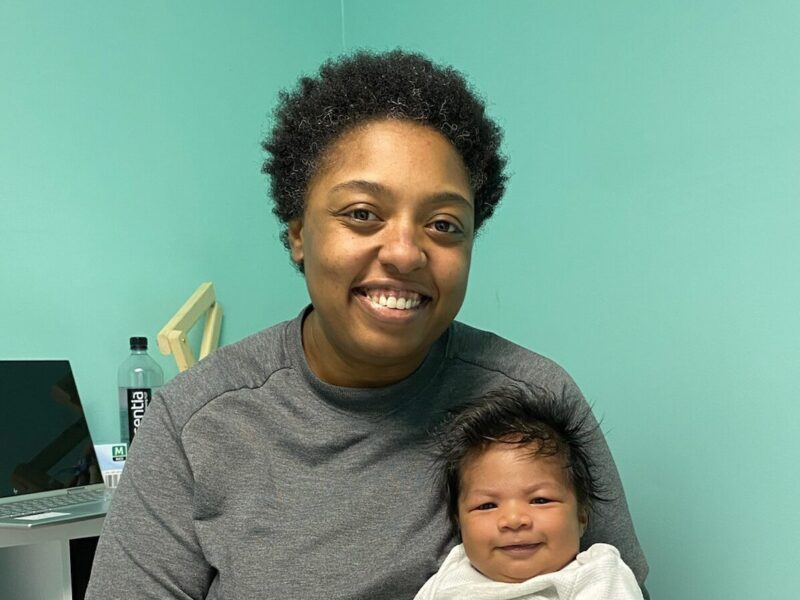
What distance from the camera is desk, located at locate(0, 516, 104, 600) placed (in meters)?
1.38

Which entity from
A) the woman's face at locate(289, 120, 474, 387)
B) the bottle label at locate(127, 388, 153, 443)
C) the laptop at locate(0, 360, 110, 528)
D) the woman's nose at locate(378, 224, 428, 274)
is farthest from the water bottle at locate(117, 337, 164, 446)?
the woman's nose at locate(378, 224, 428, 274)

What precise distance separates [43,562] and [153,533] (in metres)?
0.46

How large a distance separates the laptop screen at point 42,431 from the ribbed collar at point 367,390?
0.68 meters

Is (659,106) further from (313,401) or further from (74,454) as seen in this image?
(74,454)

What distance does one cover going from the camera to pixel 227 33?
2.25m

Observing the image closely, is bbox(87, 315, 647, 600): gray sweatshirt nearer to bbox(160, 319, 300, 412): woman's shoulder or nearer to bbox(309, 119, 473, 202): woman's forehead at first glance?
bbox(160, 319, 300, 412): woman's shoulder

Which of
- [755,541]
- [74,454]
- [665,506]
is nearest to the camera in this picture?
[755,541]

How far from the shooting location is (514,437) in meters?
1.14

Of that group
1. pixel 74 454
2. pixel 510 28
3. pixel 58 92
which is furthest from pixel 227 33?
pixel 74 454

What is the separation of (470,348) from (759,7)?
29.1 inches

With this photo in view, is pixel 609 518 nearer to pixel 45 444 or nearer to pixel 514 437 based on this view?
pixel 514 437

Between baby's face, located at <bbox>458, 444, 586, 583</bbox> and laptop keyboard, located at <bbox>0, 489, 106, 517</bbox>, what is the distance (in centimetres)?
76

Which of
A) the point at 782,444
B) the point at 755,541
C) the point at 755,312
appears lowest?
the point at 755,541

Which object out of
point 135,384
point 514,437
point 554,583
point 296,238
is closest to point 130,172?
point 135,384
